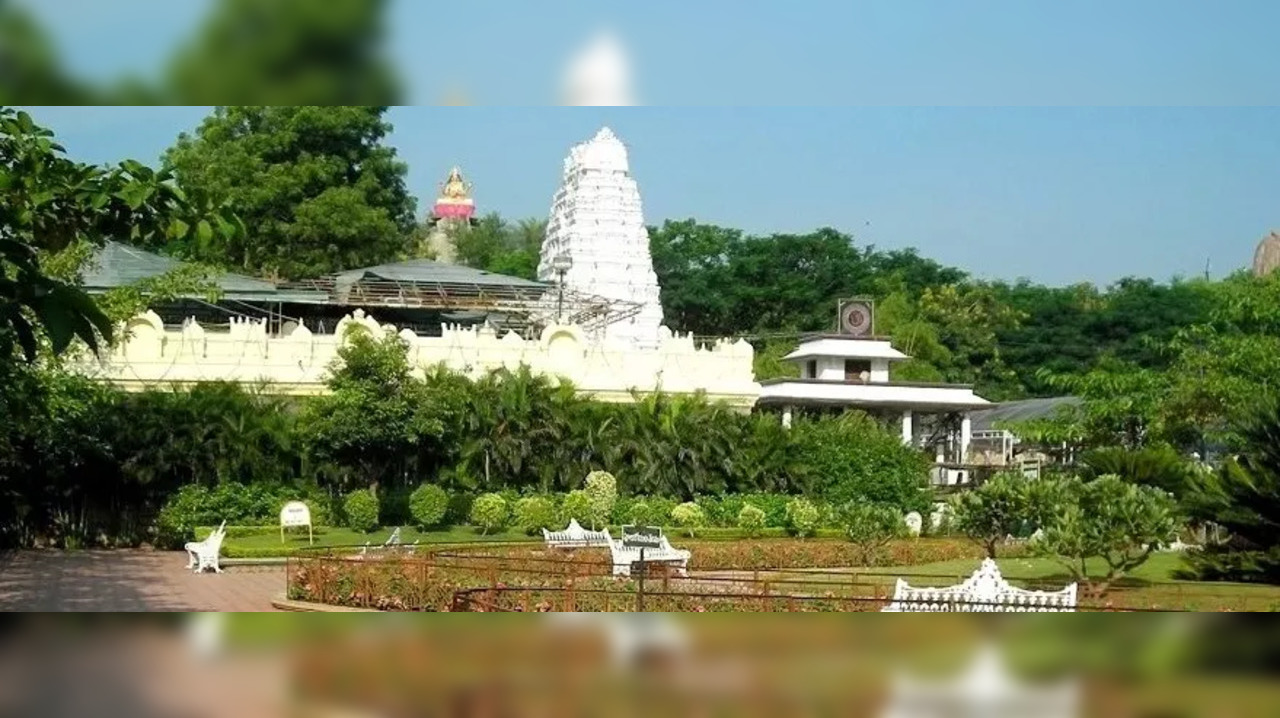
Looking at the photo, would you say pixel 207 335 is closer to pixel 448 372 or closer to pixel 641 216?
pixel 448 372

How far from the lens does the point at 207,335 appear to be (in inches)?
765

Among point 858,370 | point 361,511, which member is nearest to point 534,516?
point 361,511

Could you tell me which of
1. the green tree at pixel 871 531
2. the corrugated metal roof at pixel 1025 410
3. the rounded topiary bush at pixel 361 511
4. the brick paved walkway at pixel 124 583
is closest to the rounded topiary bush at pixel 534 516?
the rounded topiary bush at pixel 361 511

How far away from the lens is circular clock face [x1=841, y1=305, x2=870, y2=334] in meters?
29.2

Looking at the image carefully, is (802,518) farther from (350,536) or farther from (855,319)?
(855,319)

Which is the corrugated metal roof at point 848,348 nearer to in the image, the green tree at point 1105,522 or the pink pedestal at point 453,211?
the green tree at point 1105,522

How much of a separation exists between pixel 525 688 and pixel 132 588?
9.55m

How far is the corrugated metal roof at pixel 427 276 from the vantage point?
87.5 feet

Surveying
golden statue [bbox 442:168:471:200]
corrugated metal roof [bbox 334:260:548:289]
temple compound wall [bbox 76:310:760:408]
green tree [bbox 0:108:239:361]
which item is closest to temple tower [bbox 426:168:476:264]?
golden statue [bbox 442:168:471:200]

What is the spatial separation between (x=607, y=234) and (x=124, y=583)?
19.2m

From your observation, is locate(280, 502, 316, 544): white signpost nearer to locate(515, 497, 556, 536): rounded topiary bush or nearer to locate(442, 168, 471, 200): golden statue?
locate(515, 497, 556, 536): rounded topiary bush

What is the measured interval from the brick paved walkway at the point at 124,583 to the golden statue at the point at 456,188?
141 feet

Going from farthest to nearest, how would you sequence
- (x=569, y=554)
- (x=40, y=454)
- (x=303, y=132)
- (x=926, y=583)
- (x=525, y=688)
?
(x=303, y=132), (x=40, y=454), (x=569, y=554), (x=926, y=583), (x=525, y=688)
